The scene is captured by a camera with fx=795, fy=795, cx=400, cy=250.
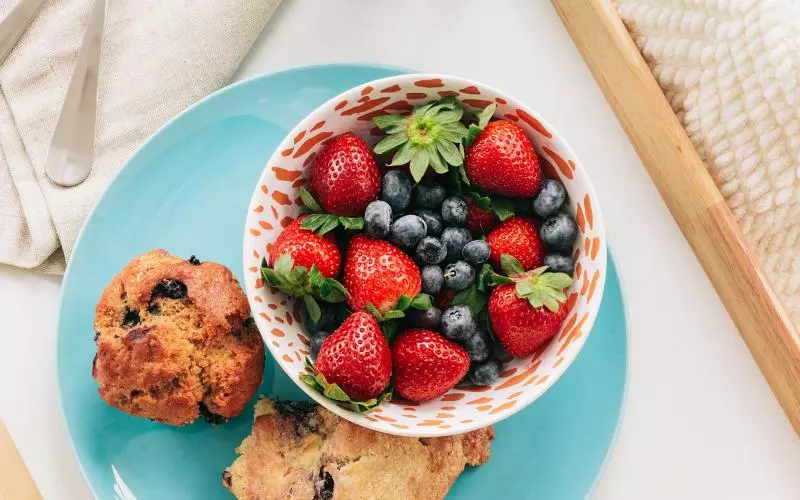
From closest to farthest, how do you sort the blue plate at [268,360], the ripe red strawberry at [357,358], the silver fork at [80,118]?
1. the ripe red strawberry at [357,358]
2. the blue plate at [268,360]
3. the silver fork at [80,118]

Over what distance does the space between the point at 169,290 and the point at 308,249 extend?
0.83 ft

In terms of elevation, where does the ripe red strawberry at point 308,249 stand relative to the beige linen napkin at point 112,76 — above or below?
above

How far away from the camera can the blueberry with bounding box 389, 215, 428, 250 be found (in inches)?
45.2

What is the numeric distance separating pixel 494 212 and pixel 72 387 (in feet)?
2.53

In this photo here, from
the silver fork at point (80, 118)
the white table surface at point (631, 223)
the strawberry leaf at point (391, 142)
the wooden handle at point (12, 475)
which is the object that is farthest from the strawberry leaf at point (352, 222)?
the wooden handle at point (12, 475)

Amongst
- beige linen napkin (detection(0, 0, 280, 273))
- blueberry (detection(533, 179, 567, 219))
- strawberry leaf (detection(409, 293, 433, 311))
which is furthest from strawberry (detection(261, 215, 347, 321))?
beige linen napkin (detection(0, 0, 280, 273))

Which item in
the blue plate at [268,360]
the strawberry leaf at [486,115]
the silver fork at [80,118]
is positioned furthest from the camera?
the silver fork at [80,118]

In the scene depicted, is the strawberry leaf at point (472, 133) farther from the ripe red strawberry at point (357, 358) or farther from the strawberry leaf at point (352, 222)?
the ripe red strawberry at point (357, 358)

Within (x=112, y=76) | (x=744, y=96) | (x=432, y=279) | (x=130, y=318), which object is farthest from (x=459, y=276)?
(x=112, y=76)

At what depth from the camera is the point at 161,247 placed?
1.41 m

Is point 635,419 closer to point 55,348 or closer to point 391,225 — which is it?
point 391,225

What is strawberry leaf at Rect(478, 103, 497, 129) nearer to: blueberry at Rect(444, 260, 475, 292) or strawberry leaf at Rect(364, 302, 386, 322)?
blueberry at Rect(444, 260, 475, 292)

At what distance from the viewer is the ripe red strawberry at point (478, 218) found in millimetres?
1203

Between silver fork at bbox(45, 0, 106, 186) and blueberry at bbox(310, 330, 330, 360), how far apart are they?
23.9 inches
